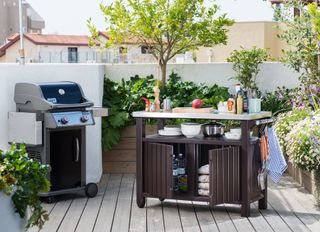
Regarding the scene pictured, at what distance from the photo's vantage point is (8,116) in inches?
250

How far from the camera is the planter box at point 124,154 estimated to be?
792 cm

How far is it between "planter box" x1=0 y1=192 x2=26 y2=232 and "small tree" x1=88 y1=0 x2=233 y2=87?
167 inches

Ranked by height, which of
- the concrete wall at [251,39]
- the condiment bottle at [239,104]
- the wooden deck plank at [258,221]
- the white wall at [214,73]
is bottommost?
the wooden deck plank at [258,221]

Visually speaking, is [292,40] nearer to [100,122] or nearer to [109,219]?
[100,122]

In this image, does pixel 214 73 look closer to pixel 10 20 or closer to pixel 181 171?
pixel 181 171

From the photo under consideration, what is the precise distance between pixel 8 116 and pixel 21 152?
2445 mm

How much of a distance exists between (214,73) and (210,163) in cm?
293

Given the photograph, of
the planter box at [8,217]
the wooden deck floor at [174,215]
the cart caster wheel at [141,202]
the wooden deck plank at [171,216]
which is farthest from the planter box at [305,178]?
the planter box at [8,217]

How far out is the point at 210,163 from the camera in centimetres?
554

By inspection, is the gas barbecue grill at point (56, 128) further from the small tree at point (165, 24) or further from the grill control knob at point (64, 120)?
the small tree at point (165, 24)

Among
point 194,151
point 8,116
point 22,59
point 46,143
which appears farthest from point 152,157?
point 22,59

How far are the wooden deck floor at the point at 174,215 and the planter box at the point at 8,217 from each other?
1350 millimetres

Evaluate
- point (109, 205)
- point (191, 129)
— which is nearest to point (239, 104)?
point (191, 129)

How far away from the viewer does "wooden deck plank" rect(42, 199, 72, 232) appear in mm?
5289
